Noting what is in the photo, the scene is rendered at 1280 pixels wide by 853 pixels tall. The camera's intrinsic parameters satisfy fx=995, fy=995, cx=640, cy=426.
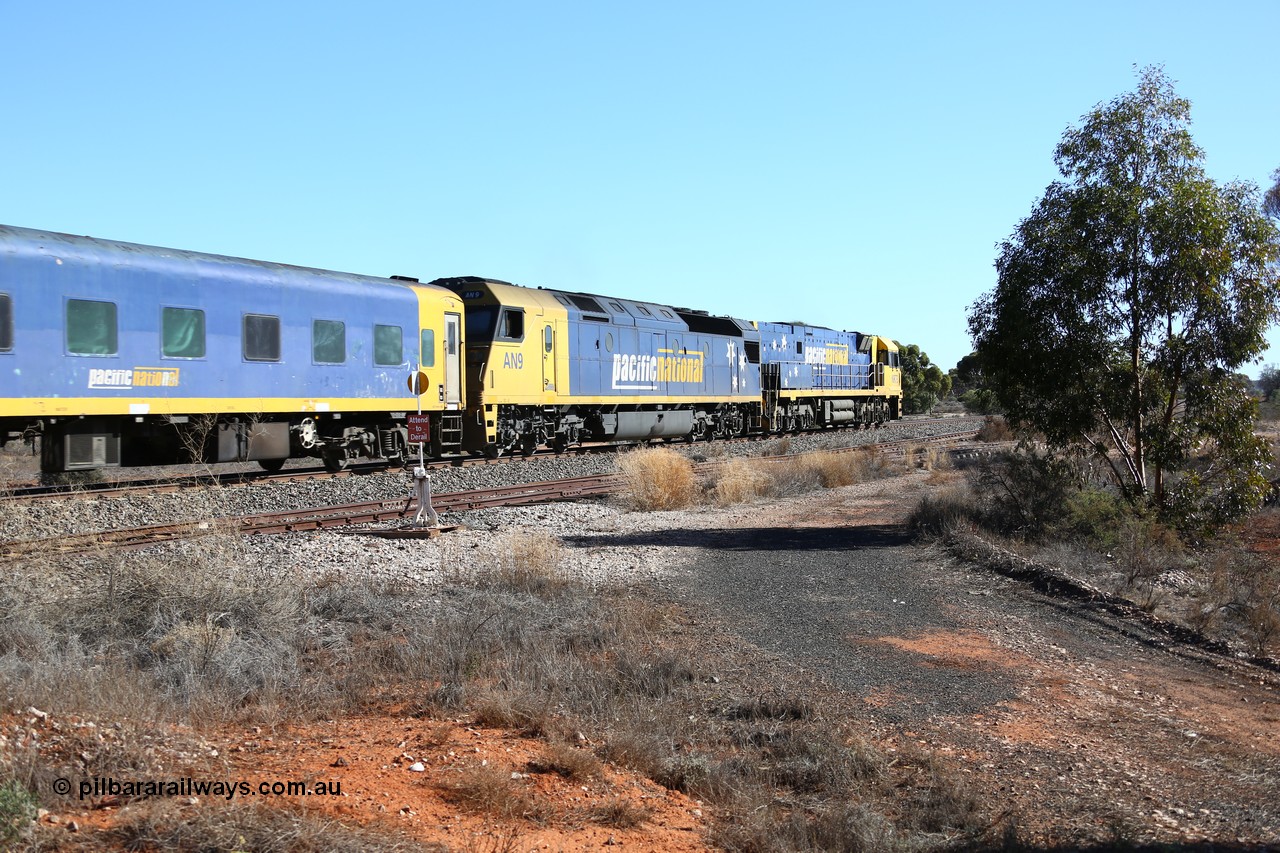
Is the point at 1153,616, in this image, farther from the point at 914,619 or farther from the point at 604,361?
the point at 604,361

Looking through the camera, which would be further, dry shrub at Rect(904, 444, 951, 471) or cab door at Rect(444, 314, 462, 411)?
dry shrub at Rect(904, 444, 951, 471)

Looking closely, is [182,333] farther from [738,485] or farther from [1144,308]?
[1144,308]

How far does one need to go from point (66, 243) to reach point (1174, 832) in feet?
50.0

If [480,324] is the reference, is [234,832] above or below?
below

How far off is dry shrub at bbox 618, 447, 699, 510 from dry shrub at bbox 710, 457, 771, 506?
1.73 ft

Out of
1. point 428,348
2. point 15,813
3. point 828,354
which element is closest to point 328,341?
point 428,348

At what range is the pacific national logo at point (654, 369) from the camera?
27484mm

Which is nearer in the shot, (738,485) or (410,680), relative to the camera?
(410,680)

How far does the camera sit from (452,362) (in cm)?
2134

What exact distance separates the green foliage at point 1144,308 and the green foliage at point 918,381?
2347 inches

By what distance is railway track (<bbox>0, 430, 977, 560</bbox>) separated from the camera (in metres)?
10.8

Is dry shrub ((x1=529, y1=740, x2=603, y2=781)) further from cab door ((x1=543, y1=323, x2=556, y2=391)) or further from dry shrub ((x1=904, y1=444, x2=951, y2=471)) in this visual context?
dry shrub ((x1=904, y1=444, x2=951, y2=471))

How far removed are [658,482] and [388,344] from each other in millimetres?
5998

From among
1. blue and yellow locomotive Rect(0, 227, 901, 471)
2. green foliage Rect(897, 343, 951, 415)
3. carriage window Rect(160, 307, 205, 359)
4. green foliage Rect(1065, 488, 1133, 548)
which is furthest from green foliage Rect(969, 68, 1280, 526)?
green foliage Rect(897, 343, 951, 415)
